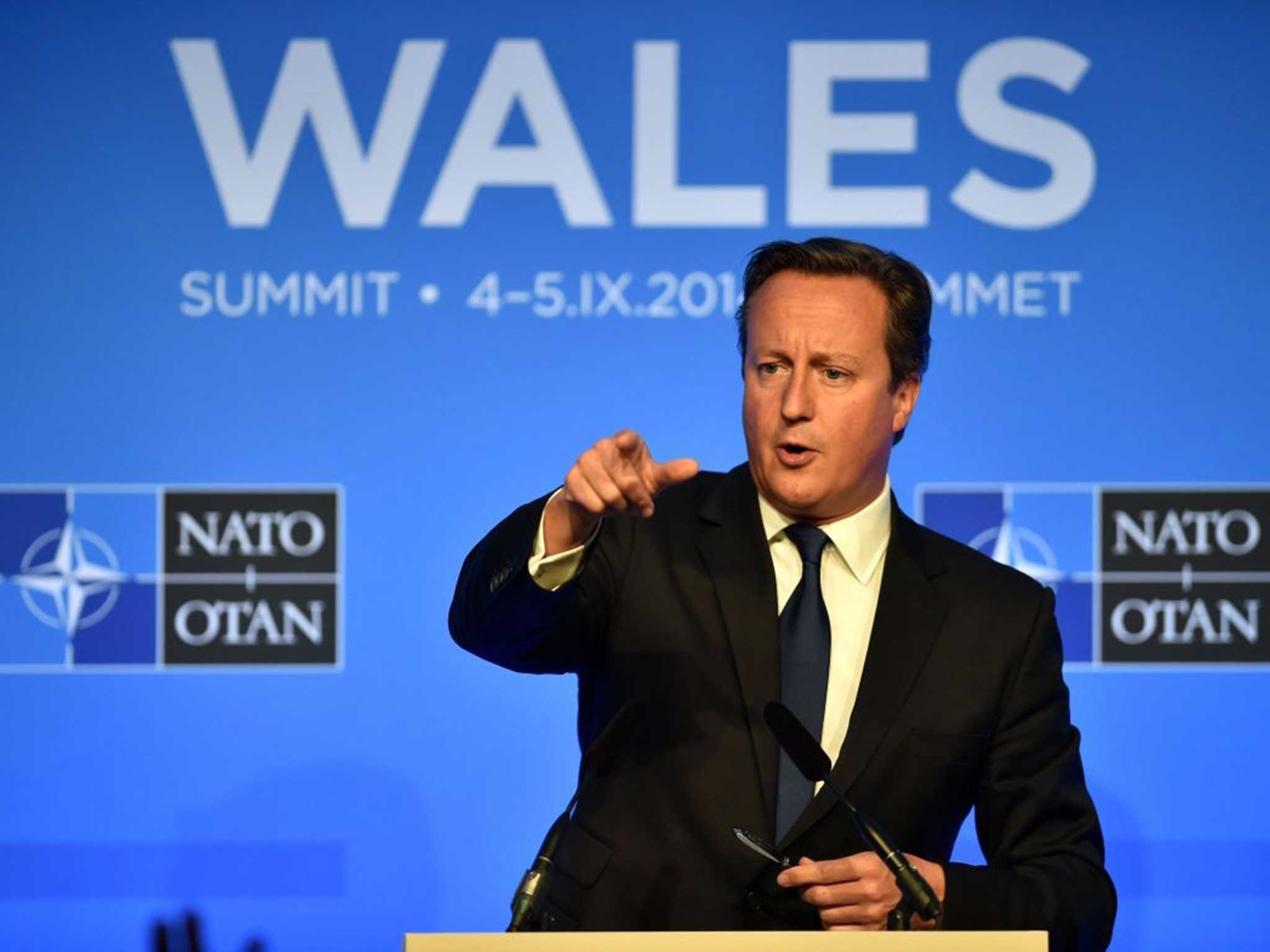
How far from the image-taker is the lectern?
1481 mm

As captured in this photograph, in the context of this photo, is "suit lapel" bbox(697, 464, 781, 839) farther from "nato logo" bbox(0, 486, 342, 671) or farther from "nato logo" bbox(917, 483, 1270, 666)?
"nato logo" bbox(0, 486, 342, 671)

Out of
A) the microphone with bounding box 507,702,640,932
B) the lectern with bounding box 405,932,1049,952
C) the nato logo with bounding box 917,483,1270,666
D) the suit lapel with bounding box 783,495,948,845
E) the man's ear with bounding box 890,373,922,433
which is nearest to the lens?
the lectern with bounding box 405,932,1049,952

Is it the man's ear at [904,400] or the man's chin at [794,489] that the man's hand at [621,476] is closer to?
the man's chin at [794,489]

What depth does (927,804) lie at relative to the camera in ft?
7.06

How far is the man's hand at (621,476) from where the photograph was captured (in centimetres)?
172

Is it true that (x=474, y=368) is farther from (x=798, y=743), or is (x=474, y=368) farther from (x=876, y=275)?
(x=798, y=743)

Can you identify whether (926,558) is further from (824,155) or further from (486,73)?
(486,73)

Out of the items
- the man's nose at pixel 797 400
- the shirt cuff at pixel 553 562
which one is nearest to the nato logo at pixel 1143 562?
the man's nose at pixel 797 400

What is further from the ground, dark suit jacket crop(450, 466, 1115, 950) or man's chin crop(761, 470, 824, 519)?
man's chin crop(761, 470, 824, 519)

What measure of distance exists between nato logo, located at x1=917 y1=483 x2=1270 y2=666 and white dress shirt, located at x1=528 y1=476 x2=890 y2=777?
1.33 m

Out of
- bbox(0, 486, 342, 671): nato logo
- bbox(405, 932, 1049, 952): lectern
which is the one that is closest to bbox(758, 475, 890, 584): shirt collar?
bbox(405, 932, 1049, 952): lectern

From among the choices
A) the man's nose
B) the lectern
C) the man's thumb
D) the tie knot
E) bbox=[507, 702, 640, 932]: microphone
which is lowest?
the lectern

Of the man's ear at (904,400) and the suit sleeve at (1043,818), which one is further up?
the man's ear at (904,400)

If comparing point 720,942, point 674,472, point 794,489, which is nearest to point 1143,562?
point 794,489
